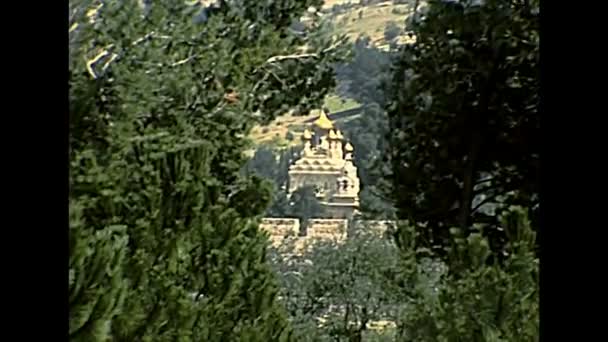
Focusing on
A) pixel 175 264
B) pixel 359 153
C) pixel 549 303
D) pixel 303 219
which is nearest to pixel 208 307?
pixel 175 264

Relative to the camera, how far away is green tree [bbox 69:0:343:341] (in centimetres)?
114

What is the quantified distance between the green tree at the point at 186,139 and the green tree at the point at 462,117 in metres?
0.13

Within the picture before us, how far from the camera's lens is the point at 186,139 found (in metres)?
1.17

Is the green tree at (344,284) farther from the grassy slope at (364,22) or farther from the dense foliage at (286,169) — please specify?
the grassy slope at (364,22)

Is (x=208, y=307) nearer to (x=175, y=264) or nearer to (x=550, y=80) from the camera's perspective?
(x=175, y=264)

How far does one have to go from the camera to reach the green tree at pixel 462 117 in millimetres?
1137

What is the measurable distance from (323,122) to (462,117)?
20cm

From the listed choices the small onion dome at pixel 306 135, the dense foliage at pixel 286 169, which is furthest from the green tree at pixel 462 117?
the small onion dome at pixel 306 135

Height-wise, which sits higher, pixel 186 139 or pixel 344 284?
pixel 186 139

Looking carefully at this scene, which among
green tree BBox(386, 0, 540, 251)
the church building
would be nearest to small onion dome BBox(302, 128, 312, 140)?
the church building

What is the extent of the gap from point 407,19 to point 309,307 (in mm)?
436

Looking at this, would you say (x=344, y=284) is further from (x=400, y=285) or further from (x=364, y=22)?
(x=364, y=22)

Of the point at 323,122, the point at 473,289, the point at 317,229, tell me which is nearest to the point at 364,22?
the point at 323,122

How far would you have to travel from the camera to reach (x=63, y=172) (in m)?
0.93
